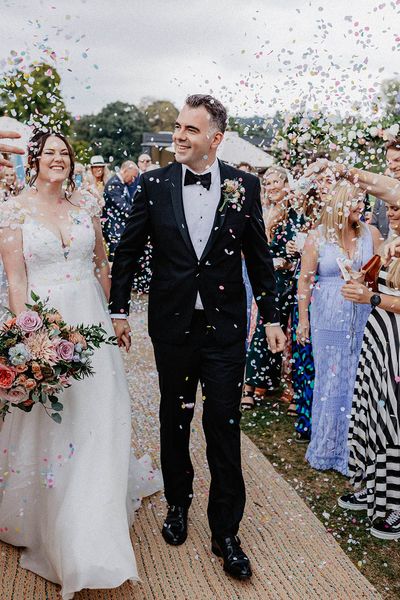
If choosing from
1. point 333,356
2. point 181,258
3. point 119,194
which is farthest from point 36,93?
point 119,194

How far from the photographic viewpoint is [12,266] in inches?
126

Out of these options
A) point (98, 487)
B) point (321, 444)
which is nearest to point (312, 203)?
point (321, 444)

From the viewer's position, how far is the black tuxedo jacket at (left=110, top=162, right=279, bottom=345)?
10.1ft

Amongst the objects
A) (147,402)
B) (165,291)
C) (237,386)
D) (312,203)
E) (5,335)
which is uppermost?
(312,203)

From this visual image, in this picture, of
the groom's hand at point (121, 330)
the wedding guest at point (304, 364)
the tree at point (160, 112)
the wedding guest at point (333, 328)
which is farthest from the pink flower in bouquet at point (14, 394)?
the wedding guest at point (304, 364)

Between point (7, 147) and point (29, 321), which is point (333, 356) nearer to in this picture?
point (29, 321)

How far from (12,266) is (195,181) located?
3.42 ft

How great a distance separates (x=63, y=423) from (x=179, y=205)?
49.0 inches

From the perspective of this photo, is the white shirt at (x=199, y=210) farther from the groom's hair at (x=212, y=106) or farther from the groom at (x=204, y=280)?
the groom's hair at (x=212, y=106)

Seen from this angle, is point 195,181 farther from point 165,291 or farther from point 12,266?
point 12,266

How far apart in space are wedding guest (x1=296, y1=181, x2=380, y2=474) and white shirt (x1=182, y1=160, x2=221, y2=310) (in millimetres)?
1326

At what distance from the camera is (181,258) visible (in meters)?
3.10

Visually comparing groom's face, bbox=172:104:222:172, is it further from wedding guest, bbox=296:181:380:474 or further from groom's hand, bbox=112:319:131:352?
wedding guest, bbox=296:181:380:474

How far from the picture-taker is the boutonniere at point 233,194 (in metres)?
3.12
